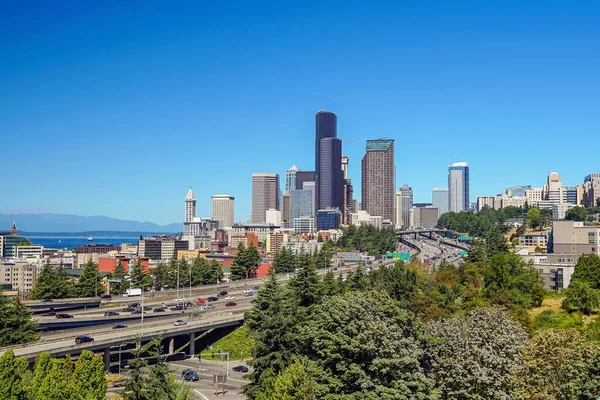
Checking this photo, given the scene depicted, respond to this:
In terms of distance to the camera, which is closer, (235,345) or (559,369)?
(559,369)

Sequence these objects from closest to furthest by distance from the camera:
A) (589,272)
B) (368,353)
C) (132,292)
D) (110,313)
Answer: (368,353), (589,272), (110,313), (132,292)

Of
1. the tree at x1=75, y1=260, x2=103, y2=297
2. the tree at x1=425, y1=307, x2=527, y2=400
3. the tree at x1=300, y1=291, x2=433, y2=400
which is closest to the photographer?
the tree at x1=300, y1=291, x2=433, y2=400

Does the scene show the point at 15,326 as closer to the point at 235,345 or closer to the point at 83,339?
the point at 83,339

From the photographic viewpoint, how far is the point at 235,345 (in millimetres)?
65875

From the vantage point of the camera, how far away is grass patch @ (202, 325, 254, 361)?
63375mm

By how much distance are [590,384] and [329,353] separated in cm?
1250

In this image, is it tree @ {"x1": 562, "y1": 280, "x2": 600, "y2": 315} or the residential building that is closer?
tree @ {"x1": 562, "y1": 280, "x2": 600, "y2": 315}

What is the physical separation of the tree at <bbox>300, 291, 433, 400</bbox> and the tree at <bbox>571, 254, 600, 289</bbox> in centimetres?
3986

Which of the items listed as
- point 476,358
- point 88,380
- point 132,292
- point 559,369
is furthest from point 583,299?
point 132,292

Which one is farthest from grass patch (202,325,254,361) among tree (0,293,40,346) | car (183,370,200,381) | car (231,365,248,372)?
tree (0,293,40,346)

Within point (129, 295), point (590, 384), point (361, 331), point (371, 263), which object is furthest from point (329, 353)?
point (371, 263)

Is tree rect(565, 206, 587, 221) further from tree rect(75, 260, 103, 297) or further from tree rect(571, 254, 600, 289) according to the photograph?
tree rect(75, 260, 103, 297)

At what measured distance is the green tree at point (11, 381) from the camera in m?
32.5

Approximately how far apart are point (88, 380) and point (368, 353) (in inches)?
602
